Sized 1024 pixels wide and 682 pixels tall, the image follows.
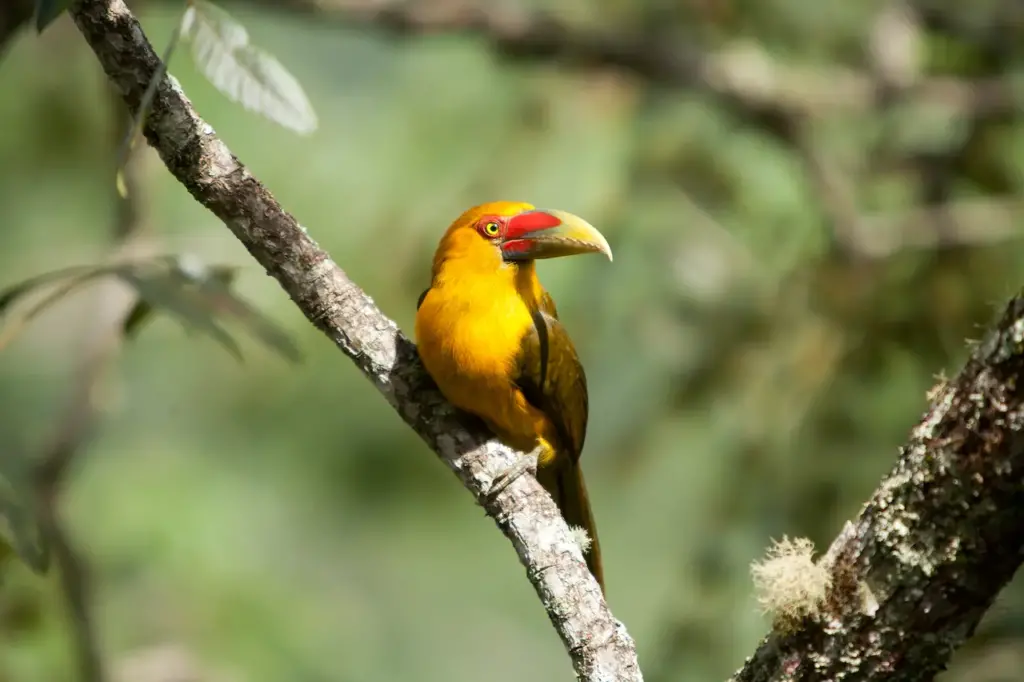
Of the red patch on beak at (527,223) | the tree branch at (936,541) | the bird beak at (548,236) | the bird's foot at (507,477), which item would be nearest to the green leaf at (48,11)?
the bird's foot at (507,477)

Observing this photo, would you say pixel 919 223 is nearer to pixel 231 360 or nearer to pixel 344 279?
pixel 344 279

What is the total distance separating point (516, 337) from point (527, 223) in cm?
33

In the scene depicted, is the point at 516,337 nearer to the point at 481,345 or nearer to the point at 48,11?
the point at 481,345

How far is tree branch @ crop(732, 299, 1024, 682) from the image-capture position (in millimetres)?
1768

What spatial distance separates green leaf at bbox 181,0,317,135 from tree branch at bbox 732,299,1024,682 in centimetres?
124

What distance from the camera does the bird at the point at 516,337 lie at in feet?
10.4

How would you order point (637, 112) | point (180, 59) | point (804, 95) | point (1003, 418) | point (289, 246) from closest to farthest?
point (1003, 418) → point (289, 246) → point (804, 95) → point (637, 112) → point (180, 59)

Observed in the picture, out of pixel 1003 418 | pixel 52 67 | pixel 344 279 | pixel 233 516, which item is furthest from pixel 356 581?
pixel 1003 418

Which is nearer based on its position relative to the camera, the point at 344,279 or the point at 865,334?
the point at 344,279

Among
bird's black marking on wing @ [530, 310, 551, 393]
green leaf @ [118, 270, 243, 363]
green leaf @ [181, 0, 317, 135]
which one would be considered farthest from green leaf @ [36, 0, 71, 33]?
bird's black marking on wing @ [530, 310, 551, 393]

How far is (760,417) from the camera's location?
16.7 ft

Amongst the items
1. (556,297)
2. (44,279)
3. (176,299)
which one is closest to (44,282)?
(44,279)

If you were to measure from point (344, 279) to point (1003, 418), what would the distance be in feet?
4.80

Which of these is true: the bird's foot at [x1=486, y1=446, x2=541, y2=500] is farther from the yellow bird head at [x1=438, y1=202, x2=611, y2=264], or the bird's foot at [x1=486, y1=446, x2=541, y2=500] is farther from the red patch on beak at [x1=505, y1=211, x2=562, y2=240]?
the red patch on beak at [x1=505, y1=211, x2=562, y2=240]
